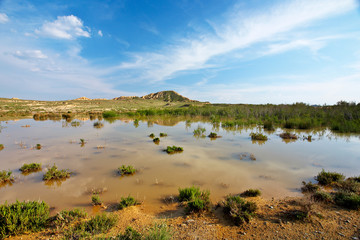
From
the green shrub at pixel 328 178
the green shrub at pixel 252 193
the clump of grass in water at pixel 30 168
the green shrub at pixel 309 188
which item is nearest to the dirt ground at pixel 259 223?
the green shrub at pixel 252 193

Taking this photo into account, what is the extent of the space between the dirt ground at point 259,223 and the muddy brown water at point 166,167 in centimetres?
69

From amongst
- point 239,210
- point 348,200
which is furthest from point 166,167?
point 348,200

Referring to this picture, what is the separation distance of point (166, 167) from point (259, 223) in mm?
4034

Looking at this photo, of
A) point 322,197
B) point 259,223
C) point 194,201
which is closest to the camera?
point 259,223

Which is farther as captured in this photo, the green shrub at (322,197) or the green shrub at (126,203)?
the green shrub at (322,197)

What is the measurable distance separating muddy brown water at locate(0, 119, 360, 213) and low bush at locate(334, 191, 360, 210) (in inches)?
37.8

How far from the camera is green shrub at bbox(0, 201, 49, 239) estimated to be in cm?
309

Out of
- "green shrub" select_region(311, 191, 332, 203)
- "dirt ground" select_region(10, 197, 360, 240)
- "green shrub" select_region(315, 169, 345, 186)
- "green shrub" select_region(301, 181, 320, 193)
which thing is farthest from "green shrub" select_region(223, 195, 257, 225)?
"green shrub" select_region(315, 169, 345, 186)

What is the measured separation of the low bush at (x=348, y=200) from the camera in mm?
3867

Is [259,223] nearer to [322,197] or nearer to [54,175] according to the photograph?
[322,197]

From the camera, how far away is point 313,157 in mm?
8109

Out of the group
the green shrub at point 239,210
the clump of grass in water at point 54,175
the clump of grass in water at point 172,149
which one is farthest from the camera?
the clump of grass in water at point 172,149

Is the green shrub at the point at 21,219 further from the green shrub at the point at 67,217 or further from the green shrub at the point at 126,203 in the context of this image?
the green shrub at the point at 126,203

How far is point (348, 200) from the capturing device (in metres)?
3.99
